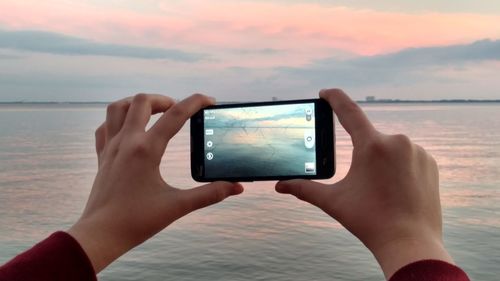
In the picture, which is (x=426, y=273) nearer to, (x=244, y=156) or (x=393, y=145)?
(x=393, y=145)

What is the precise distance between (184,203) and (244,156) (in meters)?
0.70

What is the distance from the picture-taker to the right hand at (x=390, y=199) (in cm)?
141

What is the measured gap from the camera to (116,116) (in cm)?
197

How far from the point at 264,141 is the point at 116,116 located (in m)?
0.78

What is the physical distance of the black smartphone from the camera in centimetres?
242

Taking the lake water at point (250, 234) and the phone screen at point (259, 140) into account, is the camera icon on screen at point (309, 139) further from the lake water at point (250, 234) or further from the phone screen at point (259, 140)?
the lake water at point (250, 234)

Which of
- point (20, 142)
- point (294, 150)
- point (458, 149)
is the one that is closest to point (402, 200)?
point (294, 150)

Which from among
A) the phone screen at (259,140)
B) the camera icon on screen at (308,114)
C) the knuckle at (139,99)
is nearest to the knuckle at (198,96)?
the knuckle at (139,99)

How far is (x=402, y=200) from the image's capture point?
1.48m

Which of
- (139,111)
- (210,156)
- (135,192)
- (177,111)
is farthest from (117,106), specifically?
(210,156)

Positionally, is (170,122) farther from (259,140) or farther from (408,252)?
(408,252)

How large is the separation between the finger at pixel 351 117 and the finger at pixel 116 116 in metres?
0.72

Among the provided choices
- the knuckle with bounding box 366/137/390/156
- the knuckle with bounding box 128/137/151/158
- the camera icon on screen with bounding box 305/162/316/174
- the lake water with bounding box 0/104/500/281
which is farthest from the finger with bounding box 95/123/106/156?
the lake water with bounding box 0/104/500/281

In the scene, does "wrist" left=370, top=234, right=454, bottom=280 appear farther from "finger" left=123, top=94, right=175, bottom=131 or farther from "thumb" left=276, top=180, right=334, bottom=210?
"finger" left=123, top=94, right=175, bottom=131
